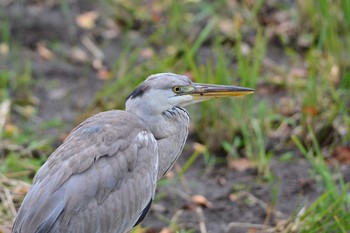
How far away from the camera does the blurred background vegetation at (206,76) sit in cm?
547

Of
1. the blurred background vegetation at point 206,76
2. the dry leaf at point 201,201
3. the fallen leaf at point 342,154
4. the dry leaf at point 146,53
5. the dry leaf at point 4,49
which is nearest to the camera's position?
the dry leaf at point 201,201

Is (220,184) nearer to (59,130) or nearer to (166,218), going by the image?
(166,218)

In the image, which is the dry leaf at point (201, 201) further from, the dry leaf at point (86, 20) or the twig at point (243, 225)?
the dry leaf at point (86, 20)

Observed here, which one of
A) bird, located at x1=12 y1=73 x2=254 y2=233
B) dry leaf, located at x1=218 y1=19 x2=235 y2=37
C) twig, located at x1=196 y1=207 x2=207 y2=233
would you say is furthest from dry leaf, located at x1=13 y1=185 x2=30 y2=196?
dry leaf, located at x1=218 y1=19 x2=235 y2=37

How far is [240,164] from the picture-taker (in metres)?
5.66

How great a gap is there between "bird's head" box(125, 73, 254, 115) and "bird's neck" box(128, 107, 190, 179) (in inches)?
1.5

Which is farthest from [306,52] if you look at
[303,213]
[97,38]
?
[303,213]

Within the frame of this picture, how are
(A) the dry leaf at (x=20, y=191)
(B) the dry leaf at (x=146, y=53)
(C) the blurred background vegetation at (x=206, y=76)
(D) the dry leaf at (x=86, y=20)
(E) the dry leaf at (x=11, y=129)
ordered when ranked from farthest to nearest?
(D) the dry leaf at (x=86, y=20)
(B) the dry leaf at (x=146, y=53)
(E) the dry leaf at (x=11, y=129)
(C) the blurred background vegetation at (x=206, y=76)
(A) the dry leaf at (x=20, y=191)

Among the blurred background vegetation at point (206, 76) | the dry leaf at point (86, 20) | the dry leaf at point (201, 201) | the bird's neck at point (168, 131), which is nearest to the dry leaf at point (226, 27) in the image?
the blurred background vegetation at point (206, 76)

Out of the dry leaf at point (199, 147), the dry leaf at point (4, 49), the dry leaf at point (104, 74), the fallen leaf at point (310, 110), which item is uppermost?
the dry leaf at point (4, 49)

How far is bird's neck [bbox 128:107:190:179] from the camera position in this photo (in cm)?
447

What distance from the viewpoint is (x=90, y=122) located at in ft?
14.1

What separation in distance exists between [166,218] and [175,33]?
2.32m

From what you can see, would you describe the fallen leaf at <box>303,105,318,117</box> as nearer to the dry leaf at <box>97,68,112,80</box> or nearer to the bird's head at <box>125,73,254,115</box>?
the bird's head at <box>125,73,254,115</box>
